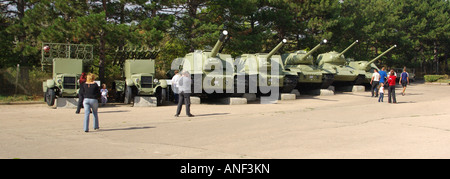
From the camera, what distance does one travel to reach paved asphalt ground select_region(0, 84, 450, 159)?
6.81 meters

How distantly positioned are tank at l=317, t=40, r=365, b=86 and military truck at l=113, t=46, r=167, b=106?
10373 millimetres

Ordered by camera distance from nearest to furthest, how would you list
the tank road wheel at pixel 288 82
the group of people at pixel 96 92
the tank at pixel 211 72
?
the group of people at pixel 96 92 < the tank at pixel 211 72 < the tank road wheel at pixel 288 82

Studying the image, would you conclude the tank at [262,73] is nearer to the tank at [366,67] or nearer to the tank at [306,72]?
the tank at [306,72]

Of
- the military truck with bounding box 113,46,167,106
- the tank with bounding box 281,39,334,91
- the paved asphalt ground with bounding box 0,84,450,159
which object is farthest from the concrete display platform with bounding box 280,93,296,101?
the paved asphalt ground with bounding box 0,84,450,159

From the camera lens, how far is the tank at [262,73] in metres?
18.1

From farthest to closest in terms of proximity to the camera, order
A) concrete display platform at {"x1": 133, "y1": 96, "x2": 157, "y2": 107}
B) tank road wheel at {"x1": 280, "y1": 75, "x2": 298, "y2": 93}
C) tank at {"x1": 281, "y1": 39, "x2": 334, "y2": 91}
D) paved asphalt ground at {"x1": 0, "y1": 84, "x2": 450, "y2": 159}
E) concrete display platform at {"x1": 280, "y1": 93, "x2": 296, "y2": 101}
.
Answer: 1. tank at {"x1": 281, "y1": 39, "x2": 334, "y2": 91}
2. tank road wheel at {"x1": 280, "y1": 75, "x2": 298, "y2": 93}
3. concrete display platform at {"x1": 280, "y1": 93, "x2": 296, "y2": 101}
4. concrete display platform at {"x1": 133, "y1": 96, "x2": 157, "y2": 107}
5. paved asphalt ground at {"x1": 0, "y1": 84, "x2": 450, "y2": 159}

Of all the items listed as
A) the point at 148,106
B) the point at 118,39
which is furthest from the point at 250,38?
the point at 148,106

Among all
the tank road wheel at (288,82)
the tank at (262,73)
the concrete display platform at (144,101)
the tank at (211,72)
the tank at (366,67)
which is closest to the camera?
the concrete display platform at (144,101)

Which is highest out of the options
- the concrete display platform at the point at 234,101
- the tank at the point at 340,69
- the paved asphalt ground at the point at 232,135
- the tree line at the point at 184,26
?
the tree line at the point at 184,26

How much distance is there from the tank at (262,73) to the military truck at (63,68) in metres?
6.60

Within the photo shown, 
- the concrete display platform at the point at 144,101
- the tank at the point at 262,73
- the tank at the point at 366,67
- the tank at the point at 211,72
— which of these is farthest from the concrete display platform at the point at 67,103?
the tank at the point at 366,67

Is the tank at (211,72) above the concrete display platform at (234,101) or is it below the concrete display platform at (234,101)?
above

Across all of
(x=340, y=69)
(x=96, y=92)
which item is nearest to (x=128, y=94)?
(x=96, y=92)

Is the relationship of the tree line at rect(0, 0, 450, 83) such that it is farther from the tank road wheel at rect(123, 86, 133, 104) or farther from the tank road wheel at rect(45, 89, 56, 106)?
the tank road wheel at rect(45, 89, 56, 106)
